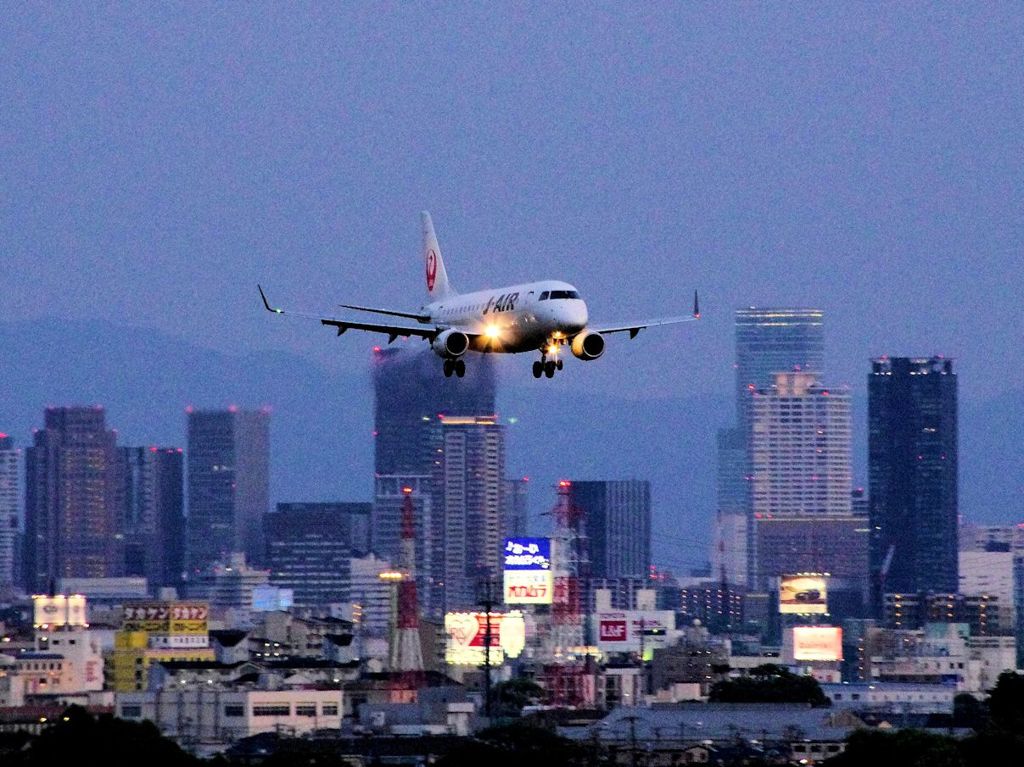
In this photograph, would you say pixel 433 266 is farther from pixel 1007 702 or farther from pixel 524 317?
pixel 1007 702

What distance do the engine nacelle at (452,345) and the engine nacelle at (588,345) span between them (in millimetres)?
4217

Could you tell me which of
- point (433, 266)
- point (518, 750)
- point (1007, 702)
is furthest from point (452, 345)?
point (1007, 702)

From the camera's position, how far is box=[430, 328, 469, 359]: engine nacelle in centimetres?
12281

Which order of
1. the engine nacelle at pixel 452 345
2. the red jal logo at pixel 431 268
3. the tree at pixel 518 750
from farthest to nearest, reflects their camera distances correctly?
the tree at pixel 518 750
the red jal logo at pixel 431 268
the engine nacelle at pixel 452 345

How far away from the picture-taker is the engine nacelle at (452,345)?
4835 inches

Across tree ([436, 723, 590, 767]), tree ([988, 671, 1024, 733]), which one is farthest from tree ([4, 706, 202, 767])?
tree ([988, 671, 1024, 733])

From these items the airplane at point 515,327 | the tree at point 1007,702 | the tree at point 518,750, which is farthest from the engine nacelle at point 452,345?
the tree at point 1007,702

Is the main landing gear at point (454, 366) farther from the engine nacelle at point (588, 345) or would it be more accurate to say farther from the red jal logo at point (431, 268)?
the red jal logo at point (431, 268)

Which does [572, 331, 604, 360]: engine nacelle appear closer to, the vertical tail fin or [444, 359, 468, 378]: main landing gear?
[444, 359, 468, 378]: main landing gear

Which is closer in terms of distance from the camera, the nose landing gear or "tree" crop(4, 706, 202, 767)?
the nose landing gear

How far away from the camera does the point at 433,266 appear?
5758 inches

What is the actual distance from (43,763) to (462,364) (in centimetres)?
2928

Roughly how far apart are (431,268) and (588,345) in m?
25.5

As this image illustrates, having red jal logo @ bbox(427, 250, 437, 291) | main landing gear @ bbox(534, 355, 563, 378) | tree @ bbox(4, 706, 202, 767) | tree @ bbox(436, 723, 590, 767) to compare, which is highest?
red jal logo @ bbox(427, 250, 437, 291)
